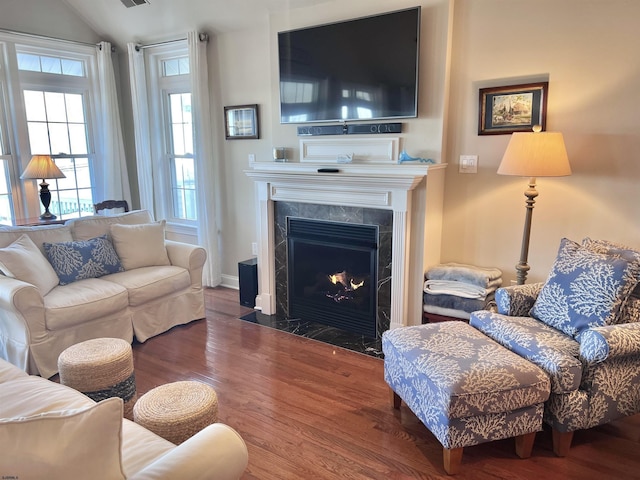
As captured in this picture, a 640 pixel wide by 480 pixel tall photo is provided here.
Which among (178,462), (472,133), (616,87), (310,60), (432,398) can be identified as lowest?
(432,398)

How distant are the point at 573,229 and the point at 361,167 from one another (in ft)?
4.89

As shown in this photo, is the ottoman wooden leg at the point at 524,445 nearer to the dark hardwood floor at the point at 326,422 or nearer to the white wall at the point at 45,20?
the dark hardwood floor at the point at 326,422

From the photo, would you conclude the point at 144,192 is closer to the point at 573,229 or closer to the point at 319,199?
the point at 319,199

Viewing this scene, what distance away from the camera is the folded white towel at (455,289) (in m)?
3.12

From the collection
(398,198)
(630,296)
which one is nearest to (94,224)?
(398,198)

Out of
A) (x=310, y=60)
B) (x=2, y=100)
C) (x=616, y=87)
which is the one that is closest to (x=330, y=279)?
(x=310, y=60)

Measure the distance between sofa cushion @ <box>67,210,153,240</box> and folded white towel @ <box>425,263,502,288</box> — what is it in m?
2.52

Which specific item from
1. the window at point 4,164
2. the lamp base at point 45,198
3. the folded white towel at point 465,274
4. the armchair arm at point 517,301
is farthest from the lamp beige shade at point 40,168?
the armchair arm at point 517,301

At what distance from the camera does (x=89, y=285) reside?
326 centimetres

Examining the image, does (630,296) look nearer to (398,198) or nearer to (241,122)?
(398,198)

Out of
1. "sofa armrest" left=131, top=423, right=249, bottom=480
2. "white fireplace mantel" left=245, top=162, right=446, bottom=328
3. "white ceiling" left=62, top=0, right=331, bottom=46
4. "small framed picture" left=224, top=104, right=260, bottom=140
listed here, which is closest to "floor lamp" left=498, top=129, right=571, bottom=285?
"white fireplace mantel" left=245, top=162, right=446, bottom=328

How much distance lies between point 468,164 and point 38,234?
10.4 ft

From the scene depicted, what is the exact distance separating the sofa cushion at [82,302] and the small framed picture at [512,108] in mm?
2838

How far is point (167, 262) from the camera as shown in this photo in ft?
12.6
